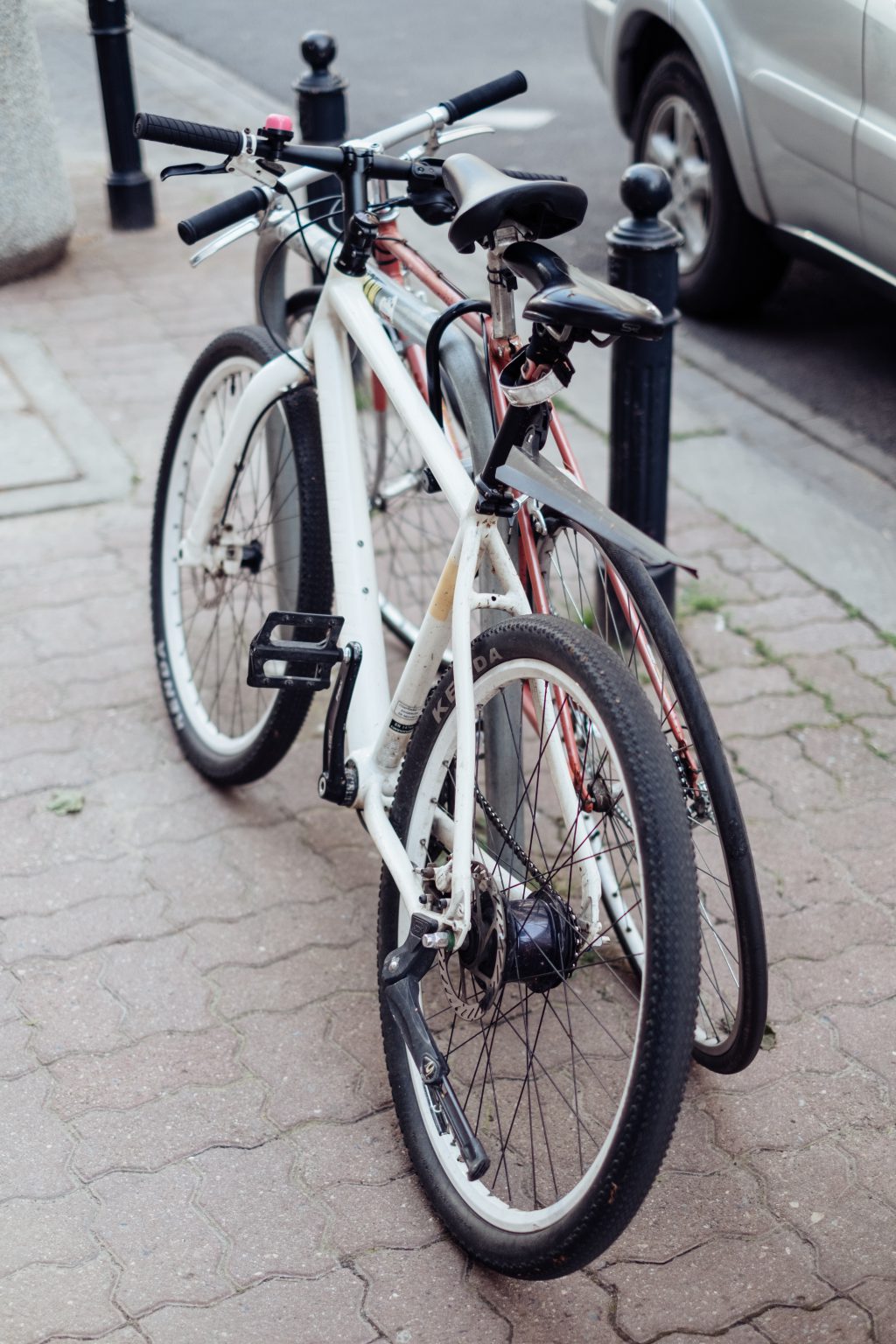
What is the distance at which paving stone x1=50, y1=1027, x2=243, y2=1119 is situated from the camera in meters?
2.75

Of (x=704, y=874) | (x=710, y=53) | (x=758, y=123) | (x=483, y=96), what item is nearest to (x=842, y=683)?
(x=704, y=874)

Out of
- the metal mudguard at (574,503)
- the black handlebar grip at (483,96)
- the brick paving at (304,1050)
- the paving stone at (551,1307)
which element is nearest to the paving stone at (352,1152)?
the brick paving at (304,1050)

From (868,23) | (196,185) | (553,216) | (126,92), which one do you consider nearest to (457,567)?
(553,216)

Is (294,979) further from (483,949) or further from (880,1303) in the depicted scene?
(880,1303)

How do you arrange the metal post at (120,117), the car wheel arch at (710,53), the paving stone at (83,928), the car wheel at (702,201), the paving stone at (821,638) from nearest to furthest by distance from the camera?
the paving stone at (83,928) → the paving stone at (821,638) → the car wheel arch at (710,53) → the car wheel at (702,201) → the metal post at (120,117)

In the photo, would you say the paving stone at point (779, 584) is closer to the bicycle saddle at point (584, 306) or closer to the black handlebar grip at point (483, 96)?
the black handlebar grip at point (483, 96)

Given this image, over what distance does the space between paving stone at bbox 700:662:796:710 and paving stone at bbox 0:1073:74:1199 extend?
6.33ft

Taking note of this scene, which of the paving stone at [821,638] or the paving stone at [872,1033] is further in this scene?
the paving stone at [821,638]

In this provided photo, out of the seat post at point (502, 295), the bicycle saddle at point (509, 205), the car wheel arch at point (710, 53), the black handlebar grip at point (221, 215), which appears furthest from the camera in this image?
the car wheel arch at point (710, 53)

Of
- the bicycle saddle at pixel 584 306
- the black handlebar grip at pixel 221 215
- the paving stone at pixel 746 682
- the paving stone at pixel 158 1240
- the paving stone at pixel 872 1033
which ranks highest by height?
the bicycle saddle at pixel 584 306

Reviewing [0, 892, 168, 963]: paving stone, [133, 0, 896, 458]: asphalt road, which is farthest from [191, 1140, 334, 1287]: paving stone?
[133, 0, 896, 458]: asphalt road

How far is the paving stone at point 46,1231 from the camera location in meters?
2.43

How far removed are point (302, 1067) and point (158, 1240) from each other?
1.49 feet

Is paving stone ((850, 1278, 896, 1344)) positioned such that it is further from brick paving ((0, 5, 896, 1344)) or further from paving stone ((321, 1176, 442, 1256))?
paving stone ((321, 1176, 442, 1256))
